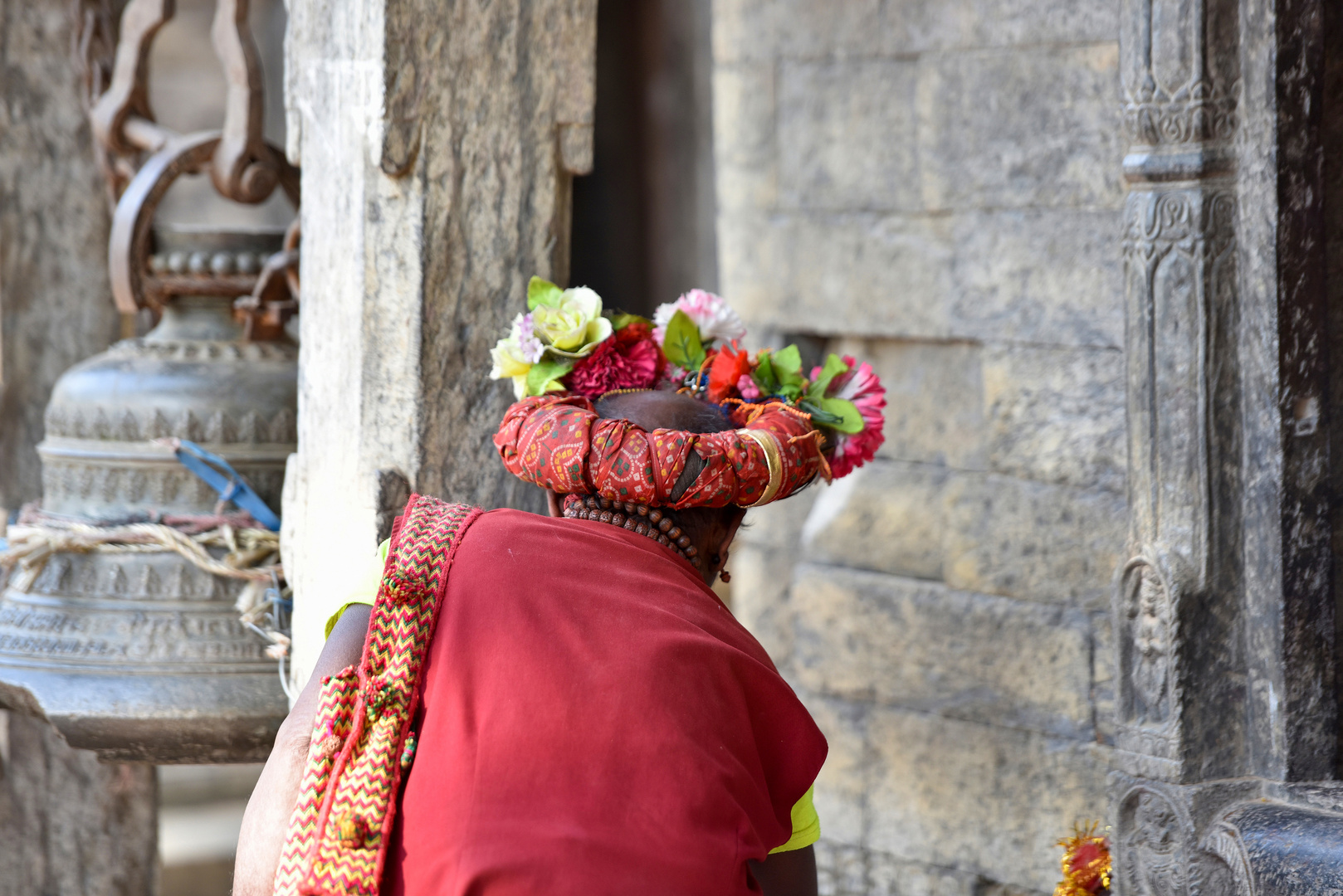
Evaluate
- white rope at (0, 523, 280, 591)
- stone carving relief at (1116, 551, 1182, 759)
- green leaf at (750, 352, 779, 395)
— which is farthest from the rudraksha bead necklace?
white rope at (0, 523, 280, 591)

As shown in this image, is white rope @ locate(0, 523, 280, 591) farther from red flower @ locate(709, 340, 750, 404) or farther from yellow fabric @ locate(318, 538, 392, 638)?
red flower @ locate(709, 340, 750, 404)

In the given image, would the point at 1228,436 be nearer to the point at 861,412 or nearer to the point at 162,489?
the point at 861,412

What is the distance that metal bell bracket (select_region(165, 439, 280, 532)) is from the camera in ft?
7.98

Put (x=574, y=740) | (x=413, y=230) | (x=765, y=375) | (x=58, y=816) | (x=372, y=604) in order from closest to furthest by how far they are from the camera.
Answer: (x=574, y=740) → (x=372, y=604) → (x=765, y=375) → (x=413, y=230) → (x=58, y=816)

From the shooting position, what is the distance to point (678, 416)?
1868 mm

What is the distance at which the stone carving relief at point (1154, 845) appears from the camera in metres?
1.98

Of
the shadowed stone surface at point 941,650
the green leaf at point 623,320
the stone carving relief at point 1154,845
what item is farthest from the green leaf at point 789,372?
the shadowed stone surface at point 941,650

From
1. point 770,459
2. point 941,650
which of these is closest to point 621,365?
point 770,459

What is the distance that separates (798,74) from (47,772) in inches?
92.3

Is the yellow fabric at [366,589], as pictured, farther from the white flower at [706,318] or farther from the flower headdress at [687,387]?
the white flower at [706,318]

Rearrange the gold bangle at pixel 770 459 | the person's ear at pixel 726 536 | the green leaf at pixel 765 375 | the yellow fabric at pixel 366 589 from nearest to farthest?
the yellow fabric at pixel 366 589 → the gold bangle at pixel 770 459 → the person's ear at pixel 726 536 → the green leaf at pixel 765 375

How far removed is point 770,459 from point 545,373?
1.23 ft

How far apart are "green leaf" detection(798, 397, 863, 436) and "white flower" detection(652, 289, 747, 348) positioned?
0.54 ft

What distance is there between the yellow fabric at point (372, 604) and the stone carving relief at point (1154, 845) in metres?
0.56
